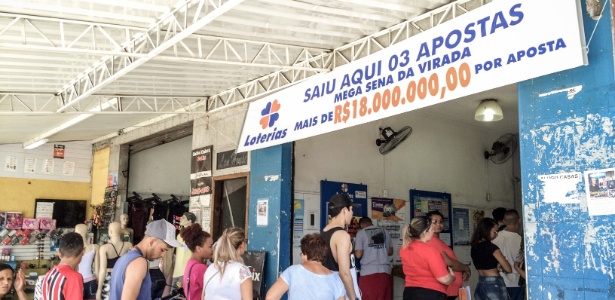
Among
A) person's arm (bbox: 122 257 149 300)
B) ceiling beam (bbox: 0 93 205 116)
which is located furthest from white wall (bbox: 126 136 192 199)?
person's arm (bbox: 122 257 149 300)

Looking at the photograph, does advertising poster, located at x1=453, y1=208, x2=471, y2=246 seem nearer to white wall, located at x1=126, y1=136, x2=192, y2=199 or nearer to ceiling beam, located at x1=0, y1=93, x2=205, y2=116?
ceiling beam, located at x1=0, y1=93, x2=205, y2=116

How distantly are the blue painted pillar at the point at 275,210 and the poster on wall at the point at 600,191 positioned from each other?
406cm

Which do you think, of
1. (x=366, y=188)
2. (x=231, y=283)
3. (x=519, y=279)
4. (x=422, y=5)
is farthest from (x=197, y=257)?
(x=366, y=188)

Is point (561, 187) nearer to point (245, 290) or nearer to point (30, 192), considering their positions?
point (245, 290)

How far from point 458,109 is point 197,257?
5.71m

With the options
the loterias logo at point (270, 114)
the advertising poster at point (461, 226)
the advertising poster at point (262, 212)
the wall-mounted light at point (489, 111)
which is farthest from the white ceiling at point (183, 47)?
the advertising poster at point (461, 226)

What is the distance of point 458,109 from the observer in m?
8.70

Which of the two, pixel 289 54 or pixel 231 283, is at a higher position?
pixel 289 54

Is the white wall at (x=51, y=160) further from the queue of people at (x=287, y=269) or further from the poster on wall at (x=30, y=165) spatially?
the queue of people at (x=287, y=269)

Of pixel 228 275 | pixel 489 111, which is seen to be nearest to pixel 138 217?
pixel 489 111

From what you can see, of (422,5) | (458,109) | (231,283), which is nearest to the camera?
(231,283)

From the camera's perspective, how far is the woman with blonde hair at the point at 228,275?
3592 mm

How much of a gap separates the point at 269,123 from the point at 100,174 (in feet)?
24.1

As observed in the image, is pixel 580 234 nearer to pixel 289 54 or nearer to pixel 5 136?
pixel 289 54
